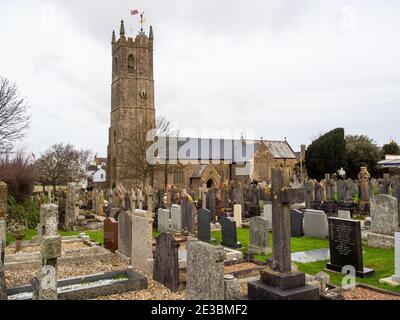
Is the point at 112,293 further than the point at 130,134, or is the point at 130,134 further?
the point at 130,134

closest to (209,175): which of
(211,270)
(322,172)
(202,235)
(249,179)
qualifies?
(249,179)

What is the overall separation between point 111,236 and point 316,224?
7.50 m

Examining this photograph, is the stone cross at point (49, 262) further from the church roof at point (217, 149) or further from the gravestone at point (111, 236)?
the church roof at point (217, 149)

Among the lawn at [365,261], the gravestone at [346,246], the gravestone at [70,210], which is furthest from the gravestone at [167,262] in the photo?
the gravestone at [70,210]

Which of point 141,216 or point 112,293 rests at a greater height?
point 141,216

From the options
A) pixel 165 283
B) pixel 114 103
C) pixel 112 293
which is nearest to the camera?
pixel 112 293

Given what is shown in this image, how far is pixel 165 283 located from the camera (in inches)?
278

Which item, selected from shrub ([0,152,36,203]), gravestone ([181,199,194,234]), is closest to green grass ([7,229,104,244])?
shrub ([0,152,36,203])

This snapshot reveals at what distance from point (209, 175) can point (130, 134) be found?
11.8 metres

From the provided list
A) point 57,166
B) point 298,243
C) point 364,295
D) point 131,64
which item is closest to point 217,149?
point 131,64

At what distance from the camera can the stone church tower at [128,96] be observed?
39.9 m

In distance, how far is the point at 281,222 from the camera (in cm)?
543

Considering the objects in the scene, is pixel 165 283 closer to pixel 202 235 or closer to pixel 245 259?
pixel 245 259

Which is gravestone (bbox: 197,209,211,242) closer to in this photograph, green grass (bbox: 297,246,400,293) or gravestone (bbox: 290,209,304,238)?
gravestone (bbox: 290,209,304,238)
